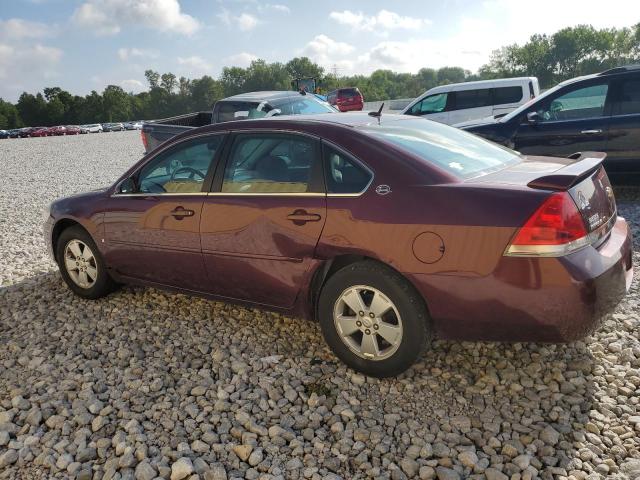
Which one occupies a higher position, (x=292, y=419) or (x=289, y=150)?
(x=289, y=150)

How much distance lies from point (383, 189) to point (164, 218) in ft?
5.79

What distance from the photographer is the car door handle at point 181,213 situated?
3605 mm

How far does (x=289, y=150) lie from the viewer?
3.27 meters

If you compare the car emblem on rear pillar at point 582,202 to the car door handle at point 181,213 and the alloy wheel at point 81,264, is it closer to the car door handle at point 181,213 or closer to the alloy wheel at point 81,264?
the car door handle at point 181,213

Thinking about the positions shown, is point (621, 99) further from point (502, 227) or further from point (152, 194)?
point (152, 194)

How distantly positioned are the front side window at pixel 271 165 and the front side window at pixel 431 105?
33.8 feet

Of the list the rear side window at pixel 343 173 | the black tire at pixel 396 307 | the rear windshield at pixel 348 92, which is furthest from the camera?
the rear windshield at pixel 348 92

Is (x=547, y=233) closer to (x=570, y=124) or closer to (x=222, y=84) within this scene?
(x=570, y=124)

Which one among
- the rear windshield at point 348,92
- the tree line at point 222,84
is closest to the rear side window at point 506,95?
the rear windshield at point 348,92

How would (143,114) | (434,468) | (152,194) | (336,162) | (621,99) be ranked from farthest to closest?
(143,114)
(621,99)
(152,194)
(336,162)
(434,468)

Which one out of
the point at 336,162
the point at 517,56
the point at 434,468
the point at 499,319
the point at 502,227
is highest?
the point at 517,56

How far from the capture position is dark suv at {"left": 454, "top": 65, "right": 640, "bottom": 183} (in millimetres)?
6340

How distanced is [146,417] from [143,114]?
116137mm

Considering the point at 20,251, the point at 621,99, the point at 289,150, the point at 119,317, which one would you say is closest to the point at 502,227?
the point at 289,150
